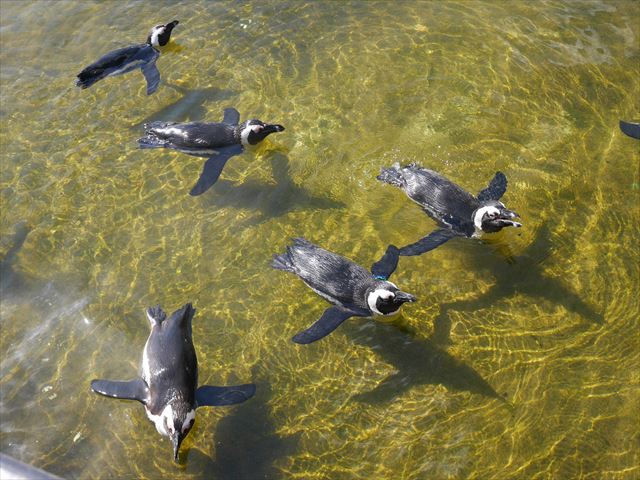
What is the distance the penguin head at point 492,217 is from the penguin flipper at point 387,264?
69 centimetres

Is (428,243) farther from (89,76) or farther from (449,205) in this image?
(89,76)

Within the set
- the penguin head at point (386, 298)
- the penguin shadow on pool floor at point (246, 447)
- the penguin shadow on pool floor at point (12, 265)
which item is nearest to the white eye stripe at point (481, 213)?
the penguin head at point (386, 298)

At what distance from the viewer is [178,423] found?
379 centimetres

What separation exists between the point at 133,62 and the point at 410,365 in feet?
15.3

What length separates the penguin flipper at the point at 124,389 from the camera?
4.08 meters

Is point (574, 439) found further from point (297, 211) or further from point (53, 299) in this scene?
point (53, 299)

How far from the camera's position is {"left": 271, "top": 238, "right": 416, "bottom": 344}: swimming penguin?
433cm

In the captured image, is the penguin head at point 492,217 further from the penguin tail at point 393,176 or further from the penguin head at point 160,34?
the penguin head at point 160,34

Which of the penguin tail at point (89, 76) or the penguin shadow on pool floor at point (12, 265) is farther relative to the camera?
the penguin tail at point (89, 76)

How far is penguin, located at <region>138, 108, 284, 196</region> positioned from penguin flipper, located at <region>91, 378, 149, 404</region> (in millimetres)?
Result: 2166

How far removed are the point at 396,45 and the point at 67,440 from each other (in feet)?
17.6

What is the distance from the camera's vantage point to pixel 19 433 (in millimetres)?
4305

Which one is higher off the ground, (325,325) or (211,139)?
(211,139)


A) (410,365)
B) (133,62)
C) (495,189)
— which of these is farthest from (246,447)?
(133,62)
